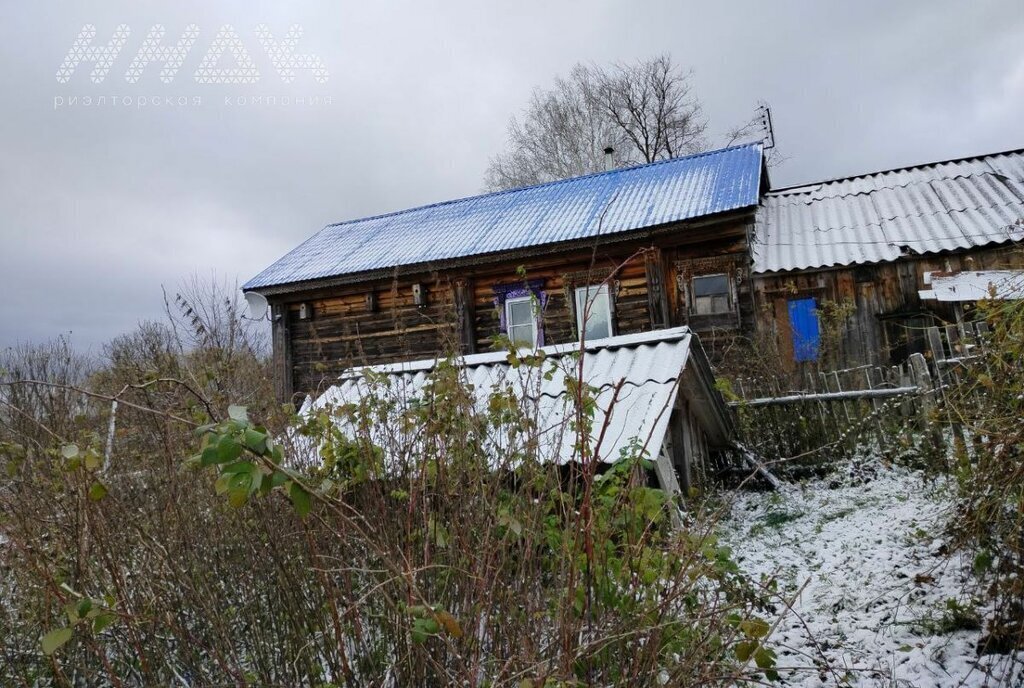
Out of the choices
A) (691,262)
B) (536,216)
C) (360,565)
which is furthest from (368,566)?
(536,216)

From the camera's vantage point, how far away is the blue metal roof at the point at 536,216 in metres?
11.5

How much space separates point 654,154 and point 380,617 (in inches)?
937

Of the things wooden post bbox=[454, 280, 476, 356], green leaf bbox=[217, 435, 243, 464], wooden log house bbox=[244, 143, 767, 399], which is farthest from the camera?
wooden post bbox=[454, 280, 476, 356]

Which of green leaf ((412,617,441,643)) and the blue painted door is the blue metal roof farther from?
green leaf ((412,617,441,643))

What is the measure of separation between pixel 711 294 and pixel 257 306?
10082mm

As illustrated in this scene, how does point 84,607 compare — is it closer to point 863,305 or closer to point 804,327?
point 804,327

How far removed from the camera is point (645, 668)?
1.71 m

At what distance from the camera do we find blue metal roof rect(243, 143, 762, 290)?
11.5m

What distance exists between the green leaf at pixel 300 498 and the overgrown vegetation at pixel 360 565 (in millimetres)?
352

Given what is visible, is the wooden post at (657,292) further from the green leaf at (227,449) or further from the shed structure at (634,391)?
the green leaf at (227,449)

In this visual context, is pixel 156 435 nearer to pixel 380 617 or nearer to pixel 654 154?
pixel 380 617

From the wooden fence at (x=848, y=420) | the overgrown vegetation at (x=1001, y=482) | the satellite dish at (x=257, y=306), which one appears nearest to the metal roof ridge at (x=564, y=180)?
the satellite dish at (x=257, y=306)

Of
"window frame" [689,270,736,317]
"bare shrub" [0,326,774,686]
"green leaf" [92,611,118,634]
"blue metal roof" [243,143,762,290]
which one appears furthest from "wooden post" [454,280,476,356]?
"green leaf" [92,611,118,634]

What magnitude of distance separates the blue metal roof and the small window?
124 cm
